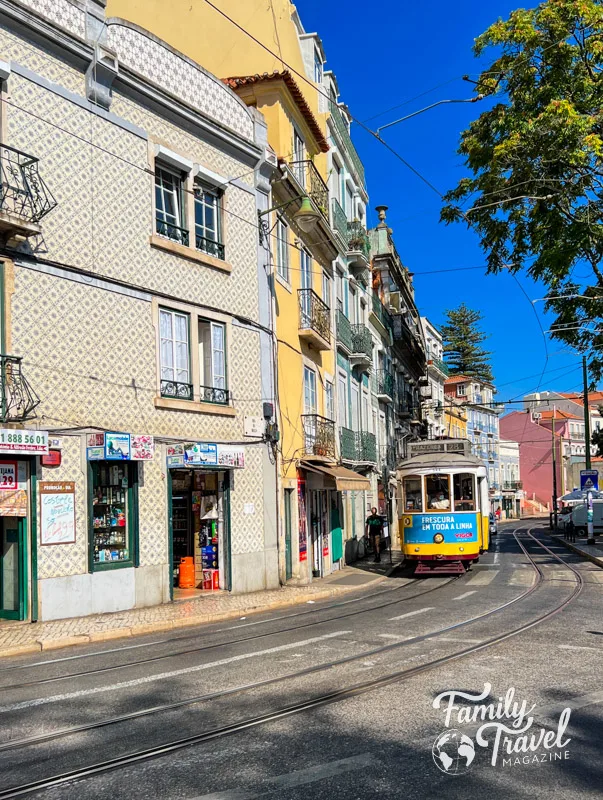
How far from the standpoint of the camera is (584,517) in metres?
43.2

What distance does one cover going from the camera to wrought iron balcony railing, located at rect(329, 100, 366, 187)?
95.6 ft

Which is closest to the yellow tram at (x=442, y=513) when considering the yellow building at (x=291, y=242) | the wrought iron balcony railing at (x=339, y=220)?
the yellow building at (x=291, y=242)

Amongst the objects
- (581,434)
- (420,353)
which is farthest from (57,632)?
(581,434)

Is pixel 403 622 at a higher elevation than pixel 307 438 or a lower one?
lower

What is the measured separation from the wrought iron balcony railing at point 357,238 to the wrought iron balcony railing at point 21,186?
18.4 m

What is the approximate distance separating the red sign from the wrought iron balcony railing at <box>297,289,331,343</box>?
996cm

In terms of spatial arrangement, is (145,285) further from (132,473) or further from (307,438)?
(307,438)

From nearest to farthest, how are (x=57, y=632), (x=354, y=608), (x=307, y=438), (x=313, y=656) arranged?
(x=313, y=656) < (x=57, y=632) < (x=354, y=608) < (x=307, y=438)

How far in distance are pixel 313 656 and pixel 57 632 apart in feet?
14.4

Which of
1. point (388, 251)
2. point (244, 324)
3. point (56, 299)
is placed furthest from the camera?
point (388, 251)

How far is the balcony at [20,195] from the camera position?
1251 centimetres

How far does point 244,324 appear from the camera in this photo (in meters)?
18.7

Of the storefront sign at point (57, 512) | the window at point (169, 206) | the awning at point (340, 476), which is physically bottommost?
the storefront sign at point (57, 512)

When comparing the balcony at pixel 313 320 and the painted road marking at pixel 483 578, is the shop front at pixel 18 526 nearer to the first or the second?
the painted road marking at pixel 483 578
